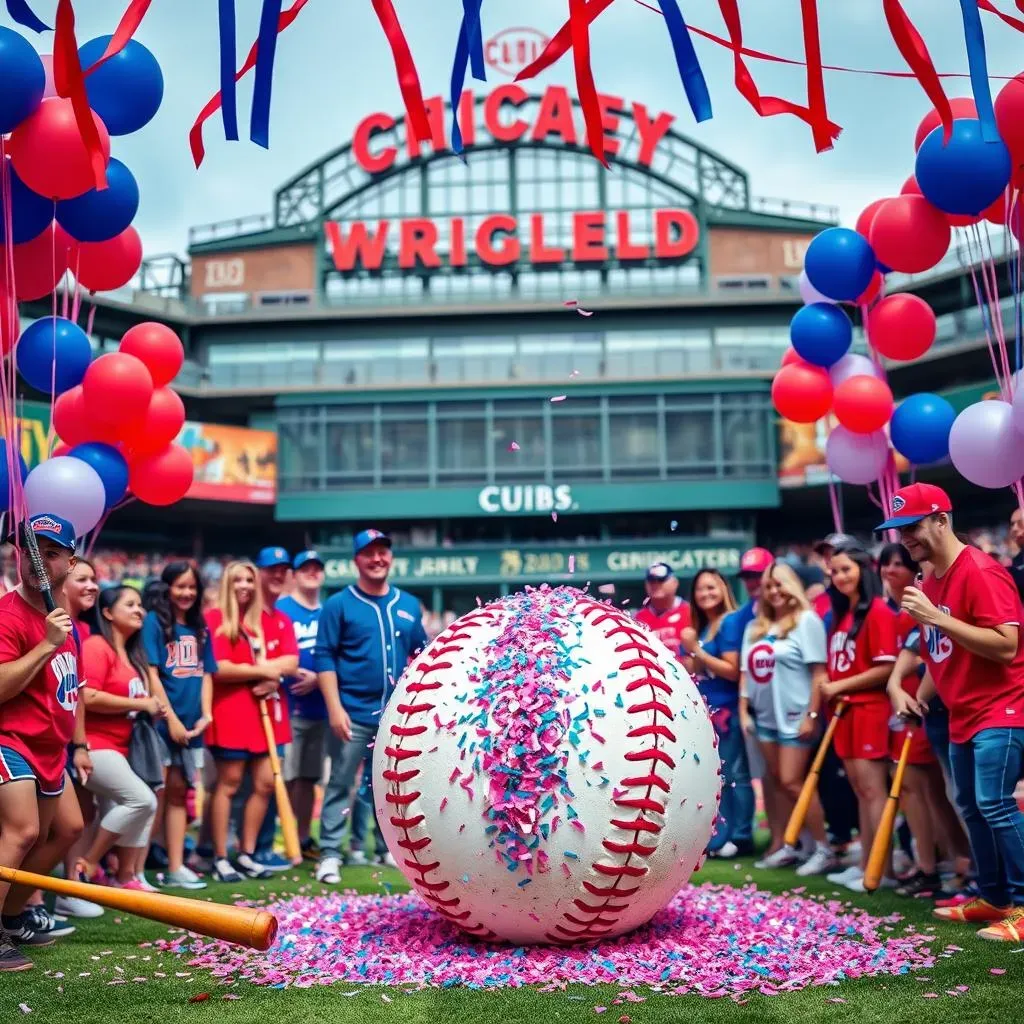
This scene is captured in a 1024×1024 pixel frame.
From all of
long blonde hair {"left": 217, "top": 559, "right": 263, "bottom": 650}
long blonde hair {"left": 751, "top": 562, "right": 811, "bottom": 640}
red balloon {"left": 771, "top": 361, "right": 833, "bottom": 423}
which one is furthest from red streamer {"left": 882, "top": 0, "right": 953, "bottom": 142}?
long blonde hair {"left": 217, "top": 559, "right": 263, "bottom": 650}

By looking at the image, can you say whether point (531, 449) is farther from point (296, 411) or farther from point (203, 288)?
point (203, 288)

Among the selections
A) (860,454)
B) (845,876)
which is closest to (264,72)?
(860,454)

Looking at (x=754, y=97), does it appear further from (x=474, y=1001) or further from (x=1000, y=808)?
(x=474, y=1001)

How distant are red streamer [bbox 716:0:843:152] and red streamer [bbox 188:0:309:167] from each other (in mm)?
1919

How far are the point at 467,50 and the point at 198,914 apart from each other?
3.97m

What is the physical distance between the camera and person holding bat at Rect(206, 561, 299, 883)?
6836 mm

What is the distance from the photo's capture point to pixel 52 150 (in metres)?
5.25

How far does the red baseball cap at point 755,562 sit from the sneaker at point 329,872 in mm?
3387

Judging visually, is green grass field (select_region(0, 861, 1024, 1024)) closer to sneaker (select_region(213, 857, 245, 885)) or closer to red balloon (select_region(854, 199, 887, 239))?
sneaker (select_region(213, 857, 245, 885))

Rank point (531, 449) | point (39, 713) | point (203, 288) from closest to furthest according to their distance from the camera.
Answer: point (39, 713) < point (531, 449) < point (203, 288)

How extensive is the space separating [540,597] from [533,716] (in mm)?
711

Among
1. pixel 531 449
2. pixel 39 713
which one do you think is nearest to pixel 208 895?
pixel 39 713

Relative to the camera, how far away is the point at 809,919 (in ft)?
16.5

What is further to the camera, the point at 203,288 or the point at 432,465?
the point at 203,288
